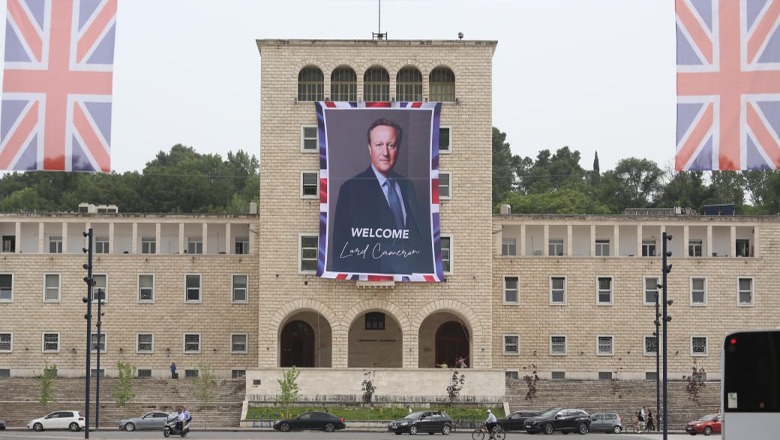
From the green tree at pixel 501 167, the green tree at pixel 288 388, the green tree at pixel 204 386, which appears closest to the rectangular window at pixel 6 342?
the green tree at pixel 204 386

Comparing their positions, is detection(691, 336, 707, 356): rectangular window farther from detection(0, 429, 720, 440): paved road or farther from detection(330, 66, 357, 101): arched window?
detection(330, 66, 357, 101): arched window

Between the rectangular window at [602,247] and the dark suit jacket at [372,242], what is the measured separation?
12306 mm

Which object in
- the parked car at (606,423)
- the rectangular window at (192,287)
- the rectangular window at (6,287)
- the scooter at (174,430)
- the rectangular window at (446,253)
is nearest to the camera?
the scooter at (174,430)

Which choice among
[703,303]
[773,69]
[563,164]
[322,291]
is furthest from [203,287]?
[563,164]

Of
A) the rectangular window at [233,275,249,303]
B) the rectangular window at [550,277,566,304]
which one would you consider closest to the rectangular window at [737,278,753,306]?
the rectangular window at [550,277,566,304]

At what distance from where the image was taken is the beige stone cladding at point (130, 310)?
74250 millimetres

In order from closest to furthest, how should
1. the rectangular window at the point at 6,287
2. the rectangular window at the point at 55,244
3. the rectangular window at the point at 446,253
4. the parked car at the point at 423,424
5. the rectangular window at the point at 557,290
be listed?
1. the parked car at the point at 423,424
2. the rectangular window at the point at 446,253
3. the rectangular window at the point at 6,287
4. the rectangular window at the point at 557,290
5. the rectangular window at the point at 55,244

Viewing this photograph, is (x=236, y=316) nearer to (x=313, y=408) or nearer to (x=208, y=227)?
(x=208, y=227)

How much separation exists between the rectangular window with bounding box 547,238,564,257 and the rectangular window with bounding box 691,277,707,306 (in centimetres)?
739

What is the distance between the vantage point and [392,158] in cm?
6831

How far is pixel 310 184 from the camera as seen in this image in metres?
69.8

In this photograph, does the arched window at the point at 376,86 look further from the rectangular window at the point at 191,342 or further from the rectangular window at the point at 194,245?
the rectangular window at the point at 191,342

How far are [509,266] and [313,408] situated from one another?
14986 mm

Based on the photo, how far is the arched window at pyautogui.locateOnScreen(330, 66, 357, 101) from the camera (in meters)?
70.3
